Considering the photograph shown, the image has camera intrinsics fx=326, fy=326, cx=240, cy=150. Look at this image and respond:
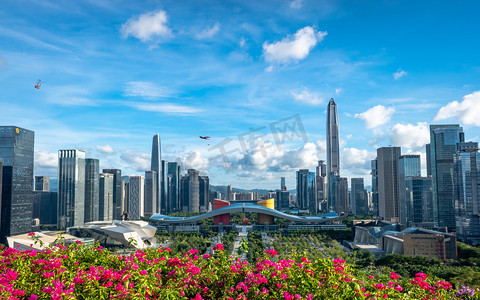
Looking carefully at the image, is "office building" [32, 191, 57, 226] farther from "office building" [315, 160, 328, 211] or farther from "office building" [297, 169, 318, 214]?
"office building" [315, 160, 328, 211]

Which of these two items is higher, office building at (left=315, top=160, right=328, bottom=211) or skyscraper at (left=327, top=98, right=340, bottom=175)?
skyscraper at (left=327, top=98, right=340, bottom=175)

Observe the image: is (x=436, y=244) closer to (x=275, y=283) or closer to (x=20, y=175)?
(x=275, y=283)

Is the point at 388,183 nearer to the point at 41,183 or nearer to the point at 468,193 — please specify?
the point at 468,193

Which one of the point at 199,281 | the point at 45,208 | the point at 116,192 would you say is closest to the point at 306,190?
the point at 116,192

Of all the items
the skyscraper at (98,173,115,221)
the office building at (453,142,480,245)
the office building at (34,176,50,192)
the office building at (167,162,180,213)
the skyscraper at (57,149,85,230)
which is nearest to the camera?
the office building at (453,142,480,245)

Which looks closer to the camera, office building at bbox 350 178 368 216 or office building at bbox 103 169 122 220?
office building at bbox 103 169 122 220

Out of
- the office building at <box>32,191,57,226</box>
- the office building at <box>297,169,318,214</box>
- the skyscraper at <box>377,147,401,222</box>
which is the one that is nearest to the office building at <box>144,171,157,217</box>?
the office building at <box>32,191,57,226</box>

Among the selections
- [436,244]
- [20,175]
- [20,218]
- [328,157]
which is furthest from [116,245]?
[328,157]
